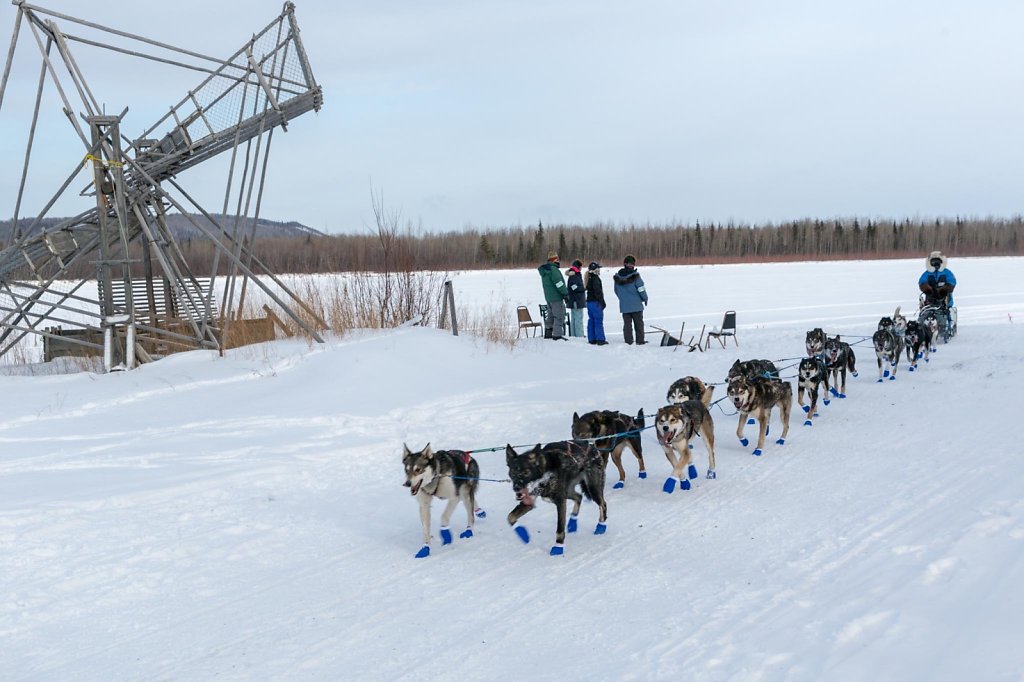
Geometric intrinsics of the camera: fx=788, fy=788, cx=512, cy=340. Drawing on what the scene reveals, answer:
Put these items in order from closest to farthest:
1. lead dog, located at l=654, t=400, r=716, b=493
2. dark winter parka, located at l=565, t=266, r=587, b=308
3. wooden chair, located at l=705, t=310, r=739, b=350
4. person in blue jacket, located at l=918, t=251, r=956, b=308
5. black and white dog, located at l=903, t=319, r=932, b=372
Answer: lead dog, located at l=654, t=400, r=716, b=493
black and white dog, located at l=903, t=319, r=932, b=372
person in blue jacket, located at l=918, t=251, r=956, b=308
wooden chair, located at l=705, t=310, r=739, b=350
dark winter parka, located at l=565, t=266, r=587, b=308

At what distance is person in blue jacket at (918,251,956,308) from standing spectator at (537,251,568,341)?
715cm

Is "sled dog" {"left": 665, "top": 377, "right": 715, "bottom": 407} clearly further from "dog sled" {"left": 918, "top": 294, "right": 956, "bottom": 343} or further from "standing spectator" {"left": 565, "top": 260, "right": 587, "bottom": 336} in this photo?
"dog sled" {"left": 918, "top": 294, "right": 956, "bottom": 343}

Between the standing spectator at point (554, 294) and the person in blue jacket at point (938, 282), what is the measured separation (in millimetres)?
7151

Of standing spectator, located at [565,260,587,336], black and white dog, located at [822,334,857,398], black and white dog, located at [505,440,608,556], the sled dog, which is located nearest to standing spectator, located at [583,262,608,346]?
standing spectator, located at [565,260,587,336]

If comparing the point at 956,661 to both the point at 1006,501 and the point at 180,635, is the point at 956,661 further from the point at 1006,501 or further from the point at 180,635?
the point at 180,635

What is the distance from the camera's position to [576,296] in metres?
17.2

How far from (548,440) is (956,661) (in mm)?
6096

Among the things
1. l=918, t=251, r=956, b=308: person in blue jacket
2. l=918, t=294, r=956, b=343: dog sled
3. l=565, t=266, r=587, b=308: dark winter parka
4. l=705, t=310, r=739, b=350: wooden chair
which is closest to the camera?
l=918, t=294, r=956, b=343: dog sled

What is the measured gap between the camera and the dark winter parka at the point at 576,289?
17.0m

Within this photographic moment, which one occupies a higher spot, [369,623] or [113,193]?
[113,193]

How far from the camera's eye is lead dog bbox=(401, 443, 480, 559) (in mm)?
5781

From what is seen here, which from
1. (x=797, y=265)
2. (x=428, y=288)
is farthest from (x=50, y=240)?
(x=797, y=265)

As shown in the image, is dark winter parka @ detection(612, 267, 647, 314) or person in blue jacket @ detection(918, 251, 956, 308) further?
dark winter parka @ detection(612, 267, 647, 314)

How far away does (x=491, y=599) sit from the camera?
505cm
